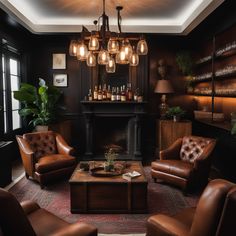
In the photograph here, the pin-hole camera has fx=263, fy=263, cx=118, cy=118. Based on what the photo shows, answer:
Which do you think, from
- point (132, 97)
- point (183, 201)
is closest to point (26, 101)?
point (132, 97)

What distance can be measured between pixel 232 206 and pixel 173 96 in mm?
5137

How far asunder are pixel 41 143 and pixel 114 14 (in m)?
2.88

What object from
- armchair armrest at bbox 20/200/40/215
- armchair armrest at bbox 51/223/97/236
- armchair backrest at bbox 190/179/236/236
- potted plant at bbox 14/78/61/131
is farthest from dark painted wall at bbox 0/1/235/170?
armchair backrest at bbox 190/179/236/236

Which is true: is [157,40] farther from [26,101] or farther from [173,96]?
[26,101]

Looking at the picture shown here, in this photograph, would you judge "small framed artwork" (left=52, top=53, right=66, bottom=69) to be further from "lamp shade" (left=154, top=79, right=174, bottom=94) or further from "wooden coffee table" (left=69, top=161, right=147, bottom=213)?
"wooden coffee table" (left=69, top=161, right=147, bottom=213)

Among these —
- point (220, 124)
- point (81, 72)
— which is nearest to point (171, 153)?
point (220, 124)

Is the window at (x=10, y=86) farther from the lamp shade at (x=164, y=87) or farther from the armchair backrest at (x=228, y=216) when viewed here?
the armchair backrest at (x=228, y=216)

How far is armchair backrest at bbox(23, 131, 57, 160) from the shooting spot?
183 inches

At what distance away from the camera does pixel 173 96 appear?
659 centimetres

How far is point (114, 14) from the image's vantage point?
5.22 m

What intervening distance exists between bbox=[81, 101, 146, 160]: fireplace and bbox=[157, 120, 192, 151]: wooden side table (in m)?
0.49

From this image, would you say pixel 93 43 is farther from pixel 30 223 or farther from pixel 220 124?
pixel 220 124

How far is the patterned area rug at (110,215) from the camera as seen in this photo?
305cm

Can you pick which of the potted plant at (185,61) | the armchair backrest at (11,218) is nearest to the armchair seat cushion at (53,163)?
the armchair backrest at (11,218)
